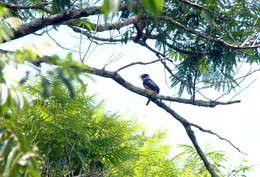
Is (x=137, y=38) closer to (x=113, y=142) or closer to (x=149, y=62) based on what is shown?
(x=149, y=62)

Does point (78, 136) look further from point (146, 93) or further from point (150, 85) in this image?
point (150, 85)

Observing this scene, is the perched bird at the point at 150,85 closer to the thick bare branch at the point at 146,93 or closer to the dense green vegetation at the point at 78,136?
the dense green vegetation at the point at 78,136

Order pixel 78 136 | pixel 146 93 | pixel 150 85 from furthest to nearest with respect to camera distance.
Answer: pixel 150 85 < pixel 78 136 < pixel 146 93

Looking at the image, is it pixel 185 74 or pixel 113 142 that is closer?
pixel 185 74

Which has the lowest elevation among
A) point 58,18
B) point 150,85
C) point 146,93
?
point 150,85

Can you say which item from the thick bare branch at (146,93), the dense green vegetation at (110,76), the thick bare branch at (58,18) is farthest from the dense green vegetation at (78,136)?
the thick bare branch at (58,18)

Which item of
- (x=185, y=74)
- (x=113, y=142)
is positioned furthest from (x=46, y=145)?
(x=185, y=74)

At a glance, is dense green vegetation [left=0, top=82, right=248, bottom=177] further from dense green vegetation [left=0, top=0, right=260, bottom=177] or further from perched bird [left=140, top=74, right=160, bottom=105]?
perched bird [left=140, top=74, right=160, bottom=105]

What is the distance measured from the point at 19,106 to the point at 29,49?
362mm

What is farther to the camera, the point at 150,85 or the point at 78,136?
the point at 150,85

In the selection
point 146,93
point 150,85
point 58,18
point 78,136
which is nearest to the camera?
point 58,18

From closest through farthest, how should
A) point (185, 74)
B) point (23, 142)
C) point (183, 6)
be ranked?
1. point (23, 142)
2. point (183, 6)
3. point (185, 74)

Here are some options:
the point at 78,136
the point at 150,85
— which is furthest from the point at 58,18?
the point at 150,85

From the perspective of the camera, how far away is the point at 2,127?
2.21 metres
